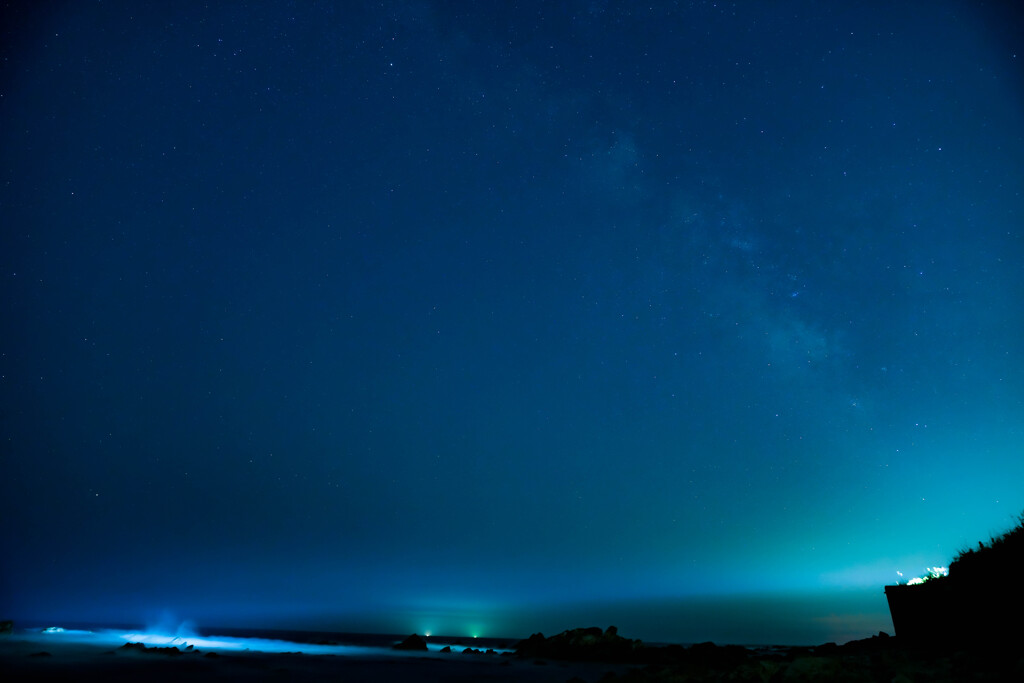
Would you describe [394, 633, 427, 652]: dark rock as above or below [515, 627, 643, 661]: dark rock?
below

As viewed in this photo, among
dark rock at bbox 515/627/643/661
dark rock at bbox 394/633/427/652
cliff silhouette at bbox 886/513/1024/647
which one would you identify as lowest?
dark rock at bbox 394/633/427/652

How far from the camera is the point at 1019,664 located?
1492 centimetres

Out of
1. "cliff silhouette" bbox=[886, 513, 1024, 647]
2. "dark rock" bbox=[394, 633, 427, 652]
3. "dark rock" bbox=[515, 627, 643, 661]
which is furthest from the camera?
"dark rock" bbox=[394, 633, 427, 652]

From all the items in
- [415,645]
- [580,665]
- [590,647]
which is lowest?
[415,645]

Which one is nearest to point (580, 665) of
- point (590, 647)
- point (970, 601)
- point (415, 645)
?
point (590, 647)

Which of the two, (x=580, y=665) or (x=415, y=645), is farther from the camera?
(x=415, y=645)

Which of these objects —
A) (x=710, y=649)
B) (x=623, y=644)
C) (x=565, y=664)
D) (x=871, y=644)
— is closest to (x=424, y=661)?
(x=565, y=664)

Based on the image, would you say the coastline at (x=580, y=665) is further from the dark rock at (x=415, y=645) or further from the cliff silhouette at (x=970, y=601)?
the dark rock at (x=415, y=645)

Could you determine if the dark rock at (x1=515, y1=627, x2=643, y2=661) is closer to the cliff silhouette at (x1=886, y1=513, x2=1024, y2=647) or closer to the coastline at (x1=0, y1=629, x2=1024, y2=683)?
the coastline at (x1=0, y1=629, x2=1024, y2=683)

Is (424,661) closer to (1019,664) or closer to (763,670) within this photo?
(763,670)

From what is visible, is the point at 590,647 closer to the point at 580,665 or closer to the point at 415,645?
the point at 580,665

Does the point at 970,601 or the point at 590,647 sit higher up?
the point at 970,601

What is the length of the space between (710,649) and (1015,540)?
973 inches

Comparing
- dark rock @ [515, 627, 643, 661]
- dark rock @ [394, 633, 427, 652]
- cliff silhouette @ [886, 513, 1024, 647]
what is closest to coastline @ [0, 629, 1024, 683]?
dark rock @ [515, 627, 643, 661]
